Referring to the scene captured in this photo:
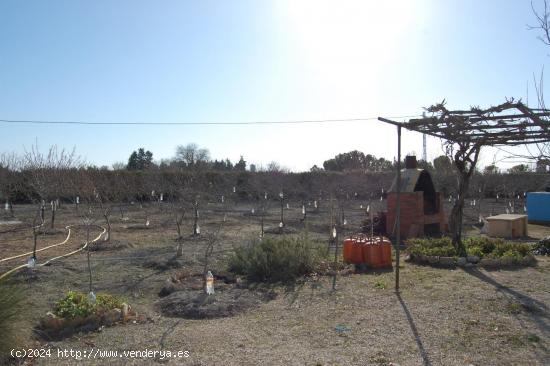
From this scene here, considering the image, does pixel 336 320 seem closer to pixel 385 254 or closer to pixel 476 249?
pixel 385 254

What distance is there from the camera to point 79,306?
545cm

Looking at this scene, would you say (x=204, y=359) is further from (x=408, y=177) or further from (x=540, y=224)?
(x=540, y=224)

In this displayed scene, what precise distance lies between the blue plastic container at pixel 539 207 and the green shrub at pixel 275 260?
1551cm

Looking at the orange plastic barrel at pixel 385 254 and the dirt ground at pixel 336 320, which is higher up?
the orange plastic barrel at pixel 385 254

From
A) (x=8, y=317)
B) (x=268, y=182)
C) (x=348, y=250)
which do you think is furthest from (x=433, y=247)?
(x=268, y=182)

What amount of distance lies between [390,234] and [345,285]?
296 inches

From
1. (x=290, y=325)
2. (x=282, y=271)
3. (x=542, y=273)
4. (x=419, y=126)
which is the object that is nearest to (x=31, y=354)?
(x=290, y=325)

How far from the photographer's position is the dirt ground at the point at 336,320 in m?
4.52

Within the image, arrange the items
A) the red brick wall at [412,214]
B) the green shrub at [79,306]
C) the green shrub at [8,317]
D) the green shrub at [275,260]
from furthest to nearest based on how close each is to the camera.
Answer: the red brick wall at [412,214] < the green shrub at [275,260] < the green shrub at [79,306] < the green shrub at [8,317]

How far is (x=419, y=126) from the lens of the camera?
791cm

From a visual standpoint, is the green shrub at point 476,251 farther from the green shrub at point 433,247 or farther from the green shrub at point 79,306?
the green shrub at point 79,306

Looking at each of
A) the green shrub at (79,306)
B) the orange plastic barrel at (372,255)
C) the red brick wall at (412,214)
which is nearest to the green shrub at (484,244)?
A: the orange plastic barrel at (372,255)

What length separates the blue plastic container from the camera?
20172mm

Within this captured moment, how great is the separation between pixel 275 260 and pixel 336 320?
8.69 feet
